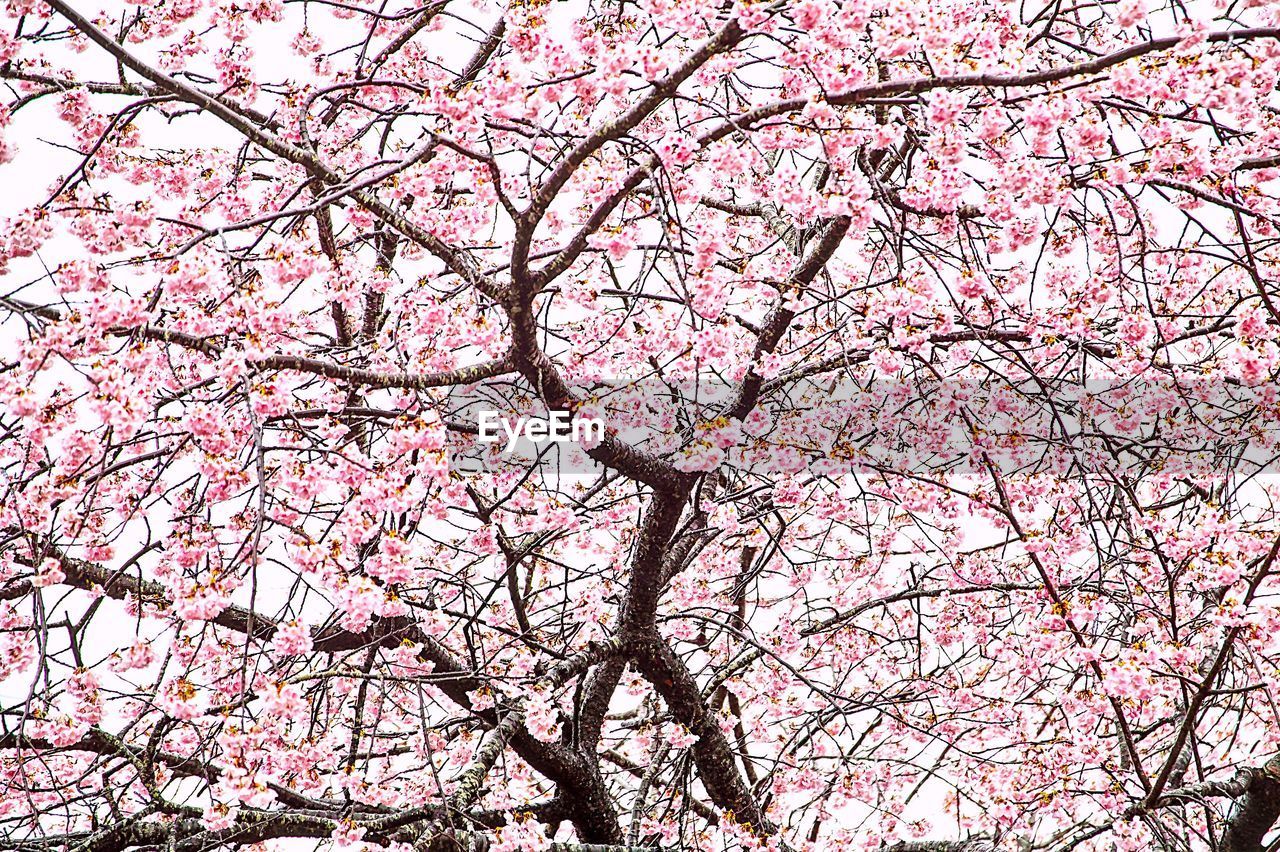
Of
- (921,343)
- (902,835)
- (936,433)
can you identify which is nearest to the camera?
(921,343)

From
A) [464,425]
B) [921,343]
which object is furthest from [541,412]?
[921,343]

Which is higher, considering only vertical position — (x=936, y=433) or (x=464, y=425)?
(x=464, y=425)

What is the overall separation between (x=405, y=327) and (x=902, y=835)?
3.74 m

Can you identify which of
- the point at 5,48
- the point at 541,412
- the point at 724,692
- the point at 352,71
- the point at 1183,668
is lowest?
the point at 1183,668

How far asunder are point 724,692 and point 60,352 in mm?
4494

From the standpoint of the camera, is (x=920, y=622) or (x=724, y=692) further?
(x=724, y=692)

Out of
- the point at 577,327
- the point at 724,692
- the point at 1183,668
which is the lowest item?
the point at 1183,668

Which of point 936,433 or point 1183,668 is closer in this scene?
point 1183,668

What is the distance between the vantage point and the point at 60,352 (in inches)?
124

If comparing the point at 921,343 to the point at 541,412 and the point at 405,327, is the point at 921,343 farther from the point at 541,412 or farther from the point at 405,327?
the point at 405,327

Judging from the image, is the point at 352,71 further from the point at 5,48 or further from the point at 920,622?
the point at 920,622

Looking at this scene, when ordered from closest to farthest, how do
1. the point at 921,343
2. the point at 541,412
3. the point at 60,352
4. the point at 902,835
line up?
the point at 60,352, the point at 921,343, the point at 541,412, the point at 902,835

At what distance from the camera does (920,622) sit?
5.22 meters

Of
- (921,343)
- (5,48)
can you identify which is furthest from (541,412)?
(5,48)
